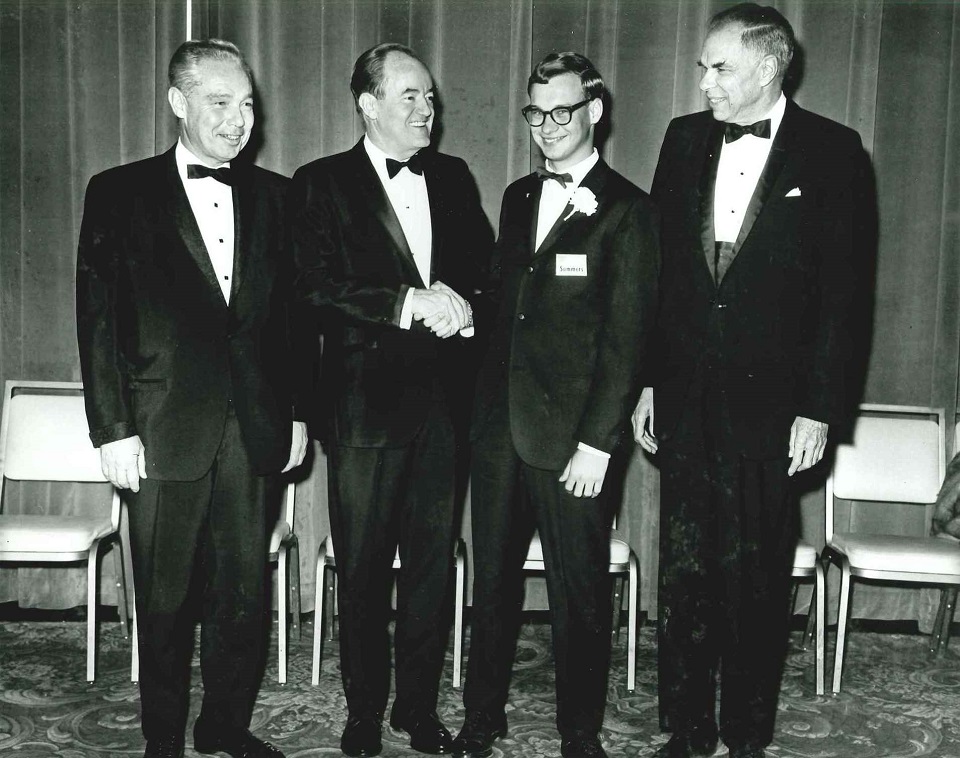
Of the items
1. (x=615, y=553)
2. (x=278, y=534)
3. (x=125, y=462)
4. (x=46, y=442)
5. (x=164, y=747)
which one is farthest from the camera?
(x=46, y=442)

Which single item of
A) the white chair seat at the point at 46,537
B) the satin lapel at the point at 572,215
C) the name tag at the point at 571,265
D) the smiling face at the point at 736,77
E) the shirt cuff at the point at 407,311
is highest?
the smiling face at the point at 736,77

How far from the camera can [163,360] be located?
231cm

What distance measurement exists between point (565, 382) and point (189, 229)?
3.49 ft

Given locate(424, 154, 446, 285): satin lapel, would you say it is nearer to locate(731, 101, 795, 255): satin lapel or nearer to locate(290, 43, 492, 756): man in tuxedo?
locate(290, 43, 492, 756): man in tuxedo

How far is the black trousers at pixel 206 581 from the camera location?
92.3 inches

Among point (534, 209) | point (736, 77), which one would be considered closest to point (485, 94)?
point (534, 209)

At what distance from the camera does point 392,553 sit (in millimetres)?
2531

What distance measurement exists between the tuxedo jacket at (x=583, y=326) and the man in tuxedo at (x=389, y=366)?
0.21 metres

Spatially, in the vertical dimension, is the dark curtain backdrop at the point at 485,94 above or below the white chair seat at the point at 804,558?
above

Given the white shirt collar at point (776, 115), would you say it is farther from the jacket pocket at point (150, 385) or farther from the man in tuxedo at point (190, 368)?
the jacket pocket at point (150, 385)

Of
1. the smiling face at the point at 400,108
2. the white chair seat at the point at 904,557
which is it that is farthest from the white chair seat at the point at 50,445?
the white chair seat at the point at 904,557

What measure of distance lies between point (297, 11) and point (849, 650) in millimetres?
3401

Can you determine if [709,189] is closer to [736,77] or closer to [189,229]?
[736,77]

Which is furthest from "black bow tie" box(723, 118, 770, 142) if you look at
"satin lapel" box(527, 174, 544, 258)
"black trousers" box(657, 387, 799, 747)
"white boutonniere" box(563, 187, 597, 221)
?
"black trousers" box(657, 387, 799, 747)
